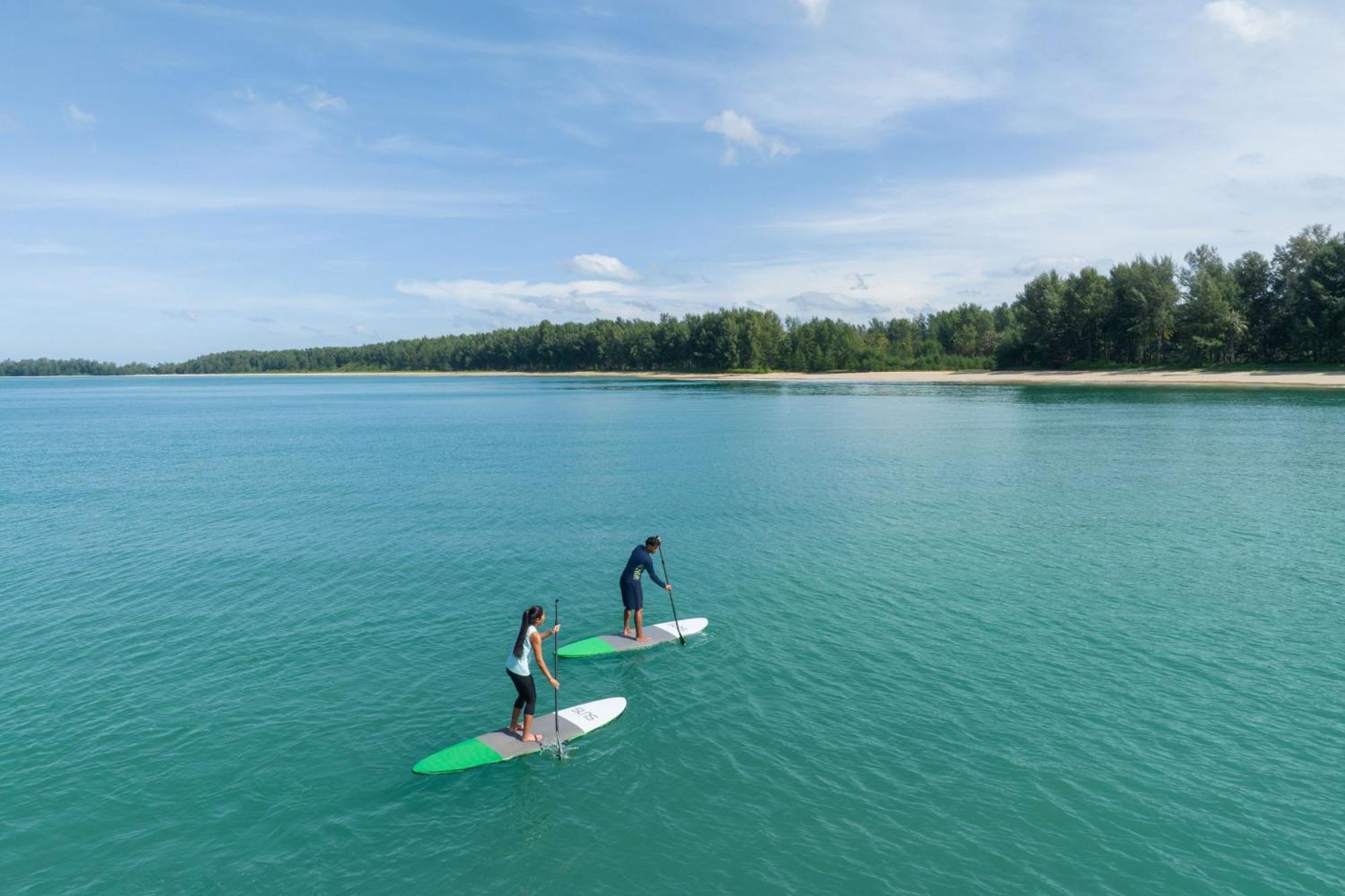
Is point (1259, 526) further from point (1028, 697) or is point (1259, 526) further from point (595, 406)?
point (595, 406)

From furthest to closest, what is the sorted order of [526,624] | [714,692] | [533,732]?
[714,692] → [533,732] → [526,624]

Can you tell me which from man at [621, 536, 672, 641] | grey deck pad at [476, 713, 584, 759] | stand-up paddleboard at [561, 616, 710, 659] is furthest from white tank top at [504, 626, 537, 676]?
man at [621, 536, 672, 641]

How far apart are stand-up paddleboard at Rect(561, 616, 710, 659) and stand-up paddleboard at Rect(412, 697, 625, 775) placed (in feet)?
11.4

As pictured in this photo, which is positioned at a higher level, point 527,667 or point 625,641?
point 527,667

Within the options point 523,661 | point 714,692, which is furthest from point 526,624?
point 714,692

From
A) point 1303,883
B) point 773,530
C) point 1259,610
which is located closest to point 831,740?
point 1303,883

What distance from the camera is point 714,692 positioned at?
68.3ft

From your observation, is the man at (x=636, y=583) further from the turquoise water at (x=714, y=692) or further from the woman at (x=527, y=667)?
the woman at (x=527, y=667)

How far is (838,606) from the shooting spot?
88.1 ft

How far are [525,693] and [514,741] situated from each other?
1158mm

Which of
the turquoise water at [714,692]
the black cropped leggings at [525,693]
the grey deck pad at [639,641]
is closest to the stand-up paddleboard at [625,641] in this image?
the grey deck pad at [639,641]

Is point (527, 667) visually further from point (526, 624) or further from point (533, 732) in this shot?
point (533, 732)

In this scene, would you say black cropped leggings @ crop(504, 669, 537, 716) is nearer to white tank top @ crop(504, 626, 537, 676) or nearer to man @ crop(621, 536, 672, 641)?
white tank top @ crop(504, 626, 537, 676)

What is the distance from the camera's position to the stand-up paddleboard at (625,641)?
2356cm
